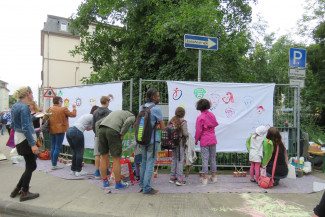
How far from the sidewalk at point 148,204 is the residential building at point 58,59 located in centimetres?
3258

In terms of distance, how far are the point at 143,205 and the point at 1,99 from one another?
73.6m

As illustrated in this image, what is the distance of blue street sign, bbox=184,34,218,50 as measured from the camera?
5.56 m

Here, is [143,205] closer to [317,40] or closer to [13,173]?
[13,173]

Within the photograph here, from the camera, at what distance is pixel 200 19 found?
7473 mm

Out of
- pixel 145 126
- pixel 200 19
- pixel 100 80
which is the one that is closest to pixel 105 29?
pixel 100 80

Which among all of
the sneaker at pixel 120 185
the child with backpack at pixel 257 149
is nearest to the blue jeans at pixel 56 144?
the sneaker at pixel 120 185

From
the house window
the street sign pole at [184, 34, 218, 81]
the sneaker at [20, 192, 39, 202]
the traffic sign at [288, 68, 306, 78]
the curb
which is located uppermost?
the house window

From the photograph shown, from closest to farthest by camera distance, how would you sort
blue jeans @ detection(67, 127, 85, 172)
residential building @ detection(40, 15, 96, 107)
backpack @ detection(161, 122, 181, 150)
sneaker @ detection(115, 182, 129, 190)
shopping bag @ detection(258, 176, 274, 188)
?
1. sneaker @ detection(115, 182, 129, 190)
2. backpack @ detection(161, 122, 181, 150)
3. shopping bag @ detection(258, 176, 274, 188)
4. blue jeans @ detection(67, 127, 85, 172)
5. residential building @ detection(40, 15, 96, 107)

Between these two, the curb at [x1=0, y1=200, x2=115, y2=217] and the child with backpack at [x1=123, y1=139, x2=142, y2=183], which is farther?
the child with backpack at [x1=123, y1=139, x2=142, y2=183]

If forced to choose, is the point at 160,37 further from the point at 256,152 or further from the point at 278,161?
the point at 278,161

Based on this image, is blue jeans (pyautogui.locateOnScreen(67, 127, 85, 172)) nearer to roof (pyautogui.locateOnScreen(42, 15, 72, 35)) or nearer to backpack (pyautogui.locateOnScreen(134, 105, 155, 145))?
backpack (pyautogui.locateOnScreen(134, 105, 155, 145))

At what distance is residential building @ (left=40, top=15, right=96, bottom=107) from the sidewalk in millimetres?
32582

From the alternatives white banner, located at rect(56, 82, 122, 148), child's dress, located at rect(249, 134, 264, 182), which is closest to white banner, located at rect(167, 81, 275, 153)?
child's dress, located at rect(249, 134, 264, 182)

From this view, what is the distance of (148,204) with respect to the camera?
3885mm
